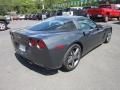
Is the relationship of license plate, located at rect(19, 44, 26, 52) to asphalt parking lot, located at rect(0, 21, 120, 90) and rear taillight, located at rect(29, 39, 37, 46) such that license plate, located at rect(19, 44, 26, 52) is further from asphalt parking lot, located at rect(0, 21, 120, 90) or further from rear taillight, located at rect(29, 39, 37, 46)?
Result: asphalt parking lot, located at rect(0, 21, 120, 90)

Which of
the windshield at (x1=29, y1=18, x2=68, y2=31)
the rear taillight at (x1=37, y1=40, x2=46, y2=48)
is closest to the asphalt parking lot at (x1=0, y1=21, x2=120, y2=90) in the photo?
the rear taillight at (x1=37, y1=40, x2=46, y2=48)

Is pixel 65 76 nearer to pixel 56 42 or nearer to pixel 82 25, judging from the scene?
pixel 56 42

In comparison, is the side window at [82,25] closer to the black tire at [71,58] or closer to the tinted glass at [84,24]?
the tinted glass at [84,24]

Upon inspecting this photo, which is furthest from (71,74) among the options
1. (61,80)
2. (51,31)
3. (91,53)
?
(91,53)

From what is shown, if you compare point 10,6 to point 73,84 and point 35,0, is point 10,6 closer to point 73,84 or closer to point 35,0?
point 35,0

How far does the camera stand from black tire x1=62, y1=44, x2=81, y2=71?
464cm

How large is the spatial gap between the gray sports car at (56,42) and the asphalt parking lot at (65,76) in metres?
0.33

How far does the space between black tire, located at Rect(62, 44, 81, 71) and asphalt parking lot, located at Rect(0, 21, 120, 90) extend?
0.14 metres

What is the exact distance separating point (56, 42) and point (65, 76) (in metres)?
0.94

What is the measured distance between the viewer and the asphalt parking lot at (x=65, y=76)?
13.5ft

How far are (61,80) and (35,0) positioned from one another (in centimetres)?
7967

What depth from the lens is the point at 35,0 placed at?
80.5 m

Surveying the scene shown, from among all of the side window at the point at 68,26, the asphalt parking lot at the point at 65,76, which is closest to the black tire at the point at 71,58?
the asphalt parking lot at the point at 65,76

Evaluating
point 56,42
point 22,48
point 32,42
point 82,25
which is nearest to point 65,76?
point 56,42
